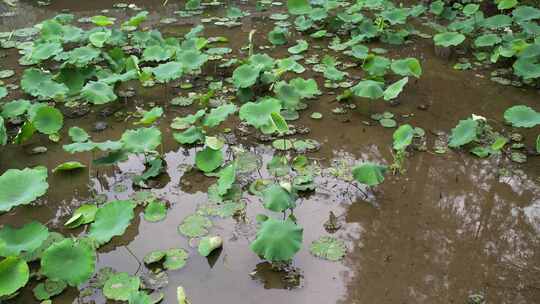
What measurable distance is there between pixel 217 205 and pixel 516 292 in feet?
6.28

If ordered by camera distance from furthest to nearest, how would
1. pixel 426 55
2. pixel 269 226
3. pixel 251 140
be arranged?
pixel 426 55
pixel 251 140
pixel 269 226

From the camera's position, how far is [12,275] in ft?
8.83

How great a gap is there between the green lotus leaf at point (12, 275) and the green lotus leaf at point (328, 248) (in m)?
1.62

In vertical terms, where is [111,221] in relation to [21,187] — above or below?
below

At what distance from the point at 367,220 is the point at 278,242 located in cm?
81

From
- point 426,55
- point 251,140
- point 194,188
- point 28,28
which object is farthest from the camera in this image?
point 28,28

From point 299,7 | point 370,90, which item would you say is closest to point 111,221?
point 370,90

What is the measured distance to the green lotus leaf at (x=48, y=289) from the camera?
9.21 ft

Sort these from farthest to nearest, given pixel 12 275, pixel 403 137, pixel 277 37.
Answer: pixel 277 37 < pixel 403 137 < pixel 12 275

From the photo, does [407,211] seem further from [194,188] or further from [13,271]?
[13,271]

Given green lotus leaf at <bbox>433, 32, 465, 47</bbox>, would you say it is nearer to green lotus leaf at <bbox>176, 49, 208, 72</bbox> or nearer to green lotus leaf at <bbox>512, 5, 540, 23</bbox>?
green lotus leaf at <bbox>512, 5, 540, 23</bbox>

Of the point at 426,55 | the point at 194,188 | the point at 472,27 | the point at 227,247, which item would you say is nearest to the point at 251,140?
the point at 194,188

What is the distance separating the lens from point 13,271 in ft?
8.87

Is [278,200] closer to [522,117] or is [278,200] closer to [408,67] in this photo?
[522,117]
